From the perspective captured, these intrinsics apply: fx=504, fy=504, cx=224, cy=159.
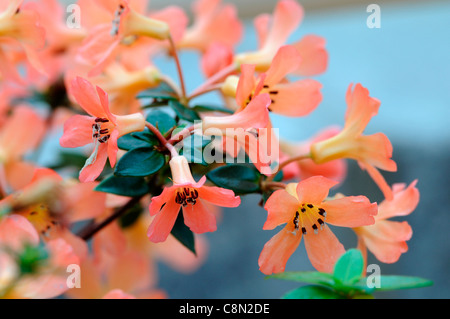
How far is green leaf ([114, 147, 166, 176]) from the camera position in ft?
1.40

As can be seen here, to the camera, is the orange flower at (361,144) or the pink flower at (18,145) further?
the pink flower at (18,145)

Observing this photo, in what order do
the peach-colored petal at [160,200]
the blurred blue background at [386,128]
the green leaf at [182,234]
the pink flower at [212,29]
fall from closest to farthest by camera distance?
the peach-colored petal at [160,200], the green leaf at [182,234], the pink flower at [212,29], the blurred blue background at [386,128]

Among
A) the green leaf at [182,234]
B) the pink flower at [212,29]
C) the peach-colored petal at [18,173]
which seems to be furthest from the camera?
the pink flower at [212,29]

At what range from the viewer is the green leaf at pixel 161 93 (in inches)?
20.4

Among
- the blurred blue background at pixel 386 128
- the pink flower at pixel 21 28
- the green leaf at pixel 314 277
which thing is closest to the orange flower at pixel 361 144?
the green leaf at pixel 314 277

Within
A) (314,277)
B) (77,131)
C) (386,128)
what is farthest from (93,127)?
(386,128)

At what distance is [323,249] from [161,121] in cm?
19

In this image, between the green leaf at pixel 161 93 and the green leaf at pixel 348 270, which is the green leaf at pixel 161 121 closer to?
the green leaf at pixel 161 93

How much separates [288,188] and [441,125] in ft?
4.61

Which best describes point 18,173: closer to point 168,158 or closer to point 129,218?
point 129,218

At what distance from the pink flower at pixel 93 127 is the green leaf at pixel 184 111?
8 cm

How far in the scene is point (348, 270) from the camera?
1.32ft

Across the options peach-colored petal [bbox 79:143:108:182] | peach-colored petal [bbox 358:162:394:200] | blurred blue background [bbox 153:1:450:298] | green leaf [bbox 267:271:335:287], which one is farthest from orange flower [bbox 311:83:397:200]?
blurred blue background [bbox 153:1:450:298]

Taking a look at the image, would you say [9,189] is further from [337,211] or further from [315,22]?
[315,22]
